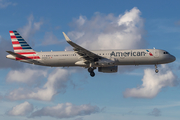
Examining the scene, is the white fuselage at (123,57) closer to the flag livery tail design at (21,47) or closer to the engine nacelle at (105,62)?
the engine nacelle at (105,62)

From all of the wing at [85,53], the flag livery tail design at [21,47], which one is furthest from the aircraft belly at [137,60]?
the flag livery tail design at [21,47]

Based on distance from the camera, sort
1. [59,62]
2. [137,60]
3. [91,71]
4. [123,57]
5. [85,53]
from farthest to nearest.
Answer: [91,71]
[59,62]
[123,57]
[137,60]
[85,53]

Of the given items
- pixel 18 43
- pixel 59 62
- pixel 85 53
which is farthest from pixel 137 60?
pixel 18 43

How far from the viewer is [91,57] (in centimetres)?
5625

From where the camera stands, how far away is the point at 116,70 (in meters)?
62.2

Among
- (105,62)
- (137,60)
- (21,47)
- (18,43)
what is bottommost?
(105,62)

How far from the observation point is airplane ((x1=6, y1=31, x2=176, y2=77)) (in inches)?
2189

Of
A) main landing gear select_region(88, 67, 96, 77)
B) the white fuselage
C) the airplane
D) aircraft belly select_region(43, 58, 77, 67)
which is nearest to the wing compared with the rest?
the airplane

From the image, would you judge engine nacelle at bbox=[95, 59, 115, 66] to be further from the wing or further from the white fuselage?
the wing

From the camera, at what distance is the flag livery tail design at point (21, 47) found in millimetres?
60231

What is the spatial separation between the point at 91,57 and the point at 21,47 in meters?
18.2

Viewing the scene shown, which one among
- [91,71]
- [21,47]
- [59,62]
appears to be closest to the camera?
[59,62]

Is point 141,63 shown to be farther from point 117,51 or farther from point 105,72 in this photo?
point 105,72

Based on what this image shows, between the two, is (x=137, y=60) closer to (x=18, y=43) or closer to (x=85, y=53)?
(x=85, y=53)
